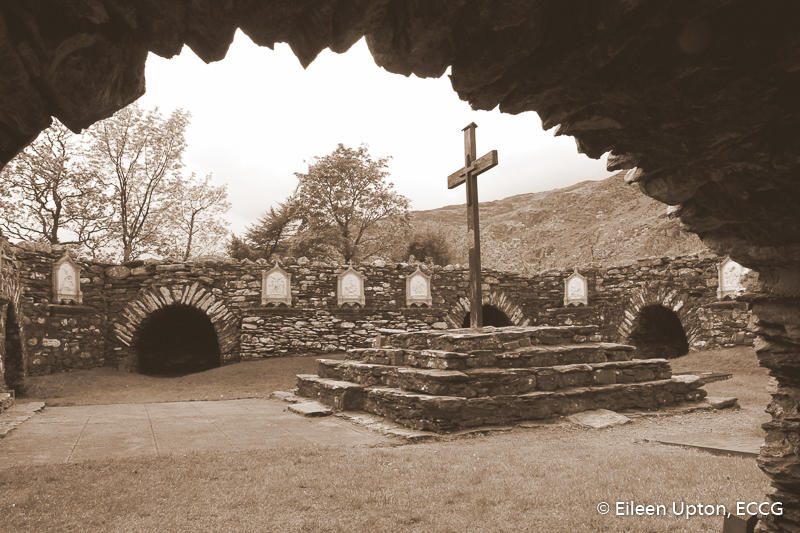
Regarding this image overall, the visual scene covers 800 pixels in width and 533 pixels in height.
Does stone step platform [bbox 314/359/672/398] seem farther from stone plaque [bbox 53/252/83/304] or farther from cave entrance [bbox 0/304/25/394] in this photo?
stone plaque [bbox 53/252/83/304]

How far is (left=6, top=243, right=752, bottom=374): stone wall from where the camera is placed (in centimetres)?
1212

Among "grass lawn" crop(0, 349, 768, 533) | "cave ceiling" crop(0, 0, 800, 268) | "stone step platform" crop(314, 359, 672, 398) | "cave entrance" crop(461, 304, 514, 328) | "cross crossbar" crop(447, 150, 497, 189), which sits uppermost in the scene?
"cross crossbar" crop(447, 150, 497, 189)

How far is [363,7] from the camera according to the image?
2.04m

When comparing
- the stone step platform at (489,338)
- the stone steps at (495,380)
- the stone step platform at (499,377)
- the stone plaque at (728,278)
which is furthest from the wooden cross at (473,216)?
the stone plaque at (728,278)

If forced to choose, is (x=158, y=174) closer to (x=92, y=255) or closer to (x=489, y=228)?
(x=92, y=255)

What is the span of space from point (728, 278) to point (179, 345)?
15.6 meters

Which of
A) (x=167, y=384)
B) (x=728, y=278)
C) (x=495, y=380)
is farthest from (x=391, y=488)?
(x=728, y=278)

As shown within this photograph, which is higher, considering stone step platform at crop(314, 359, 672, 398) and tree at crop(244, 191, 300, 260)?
tree at crop(244, 191, 300, 260)

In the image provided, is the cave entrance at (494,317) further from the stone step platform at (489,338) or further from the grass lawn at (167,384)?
the stone step platform at (489,338)

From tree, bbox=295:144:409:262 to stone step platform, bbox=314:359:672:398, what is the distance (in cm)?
1656

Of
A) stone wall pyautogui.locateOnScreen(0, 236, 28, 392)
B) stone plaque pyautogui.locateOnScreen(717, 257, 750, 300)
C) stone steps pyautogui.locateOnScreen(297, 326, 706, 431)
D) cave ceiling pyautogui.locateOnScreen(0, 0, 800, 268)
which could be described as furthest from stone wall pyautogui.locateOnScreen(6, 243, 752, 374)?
cave ceiling pyautogui.locateOnScreen(0, 0, 800, 268)

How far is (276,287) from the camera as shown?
46.0 feet

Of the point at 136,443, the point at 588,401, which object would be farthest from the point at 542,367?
the point at 136,443

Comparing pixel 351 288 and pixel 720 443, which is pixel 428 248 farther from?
pixel 720 443
